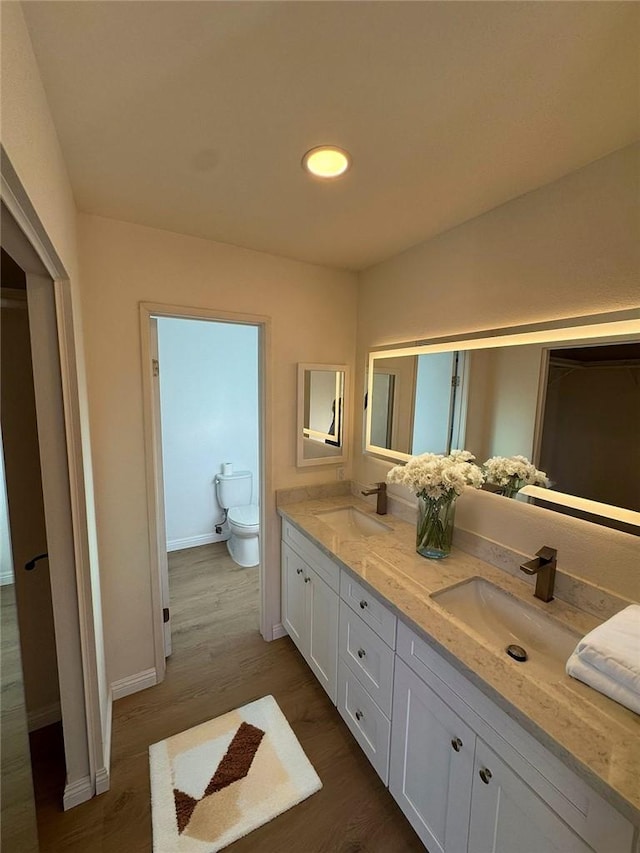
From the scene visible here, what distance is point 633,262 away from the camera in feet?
3.44

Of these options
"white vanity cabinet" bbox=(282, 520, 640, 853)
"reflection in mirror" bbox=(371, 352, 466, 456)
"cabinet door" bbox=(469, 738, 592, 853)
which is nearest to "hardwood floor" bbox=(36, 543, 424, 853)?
"white vanity cabinet" bbox=(282, 520, 640, 853)

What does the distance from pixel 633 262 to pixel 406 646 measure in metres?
1.44

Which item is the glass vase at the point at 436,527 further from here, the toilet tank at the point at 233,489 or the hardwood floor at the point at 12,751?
the toilet tank at the point at 233,489

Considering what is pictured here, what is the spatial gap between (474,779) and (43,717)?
1946mm

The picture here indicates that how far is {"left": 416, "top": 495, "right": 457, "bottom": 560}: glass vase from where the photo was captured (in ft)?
5.03

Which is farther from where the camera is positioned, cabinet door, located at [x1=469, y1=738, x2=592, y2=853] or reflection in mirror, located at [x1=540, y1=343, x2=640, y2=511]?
reflection in mirror, located at [x1=540, y1=343, x2=640, y2=511]

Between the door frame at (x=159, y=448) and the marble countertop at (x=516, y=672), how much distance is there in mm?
607

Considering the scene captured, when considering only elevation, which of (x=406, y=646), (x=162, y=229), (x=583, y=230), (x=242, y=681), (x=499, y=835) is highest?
(x=162, y=229)

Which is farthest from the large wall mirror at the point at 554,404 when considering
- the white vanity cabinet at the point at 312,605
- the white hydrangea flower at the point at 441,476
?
the white vanity cabinet at the point at 312,605

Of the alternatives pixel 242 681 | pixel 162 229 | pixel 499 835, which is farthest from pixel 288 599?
pixel 162 229

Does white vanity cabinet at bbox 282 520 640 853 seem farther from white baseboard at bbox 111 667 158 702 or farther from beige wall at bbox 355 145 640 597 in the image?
white baseboard at bbox 111 667 158 702

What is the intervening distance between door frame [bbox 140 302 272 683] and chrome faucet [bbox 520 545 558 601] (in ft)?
4.64

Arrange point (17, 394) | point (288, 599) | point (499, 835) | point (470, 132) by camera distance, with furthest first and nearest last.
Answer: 1. point (288, 599)
2. point (17, 394)
3. point (470, 132)
4. point (499, 835)

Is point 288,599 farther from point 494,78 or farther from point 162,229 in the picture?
point 494,78
